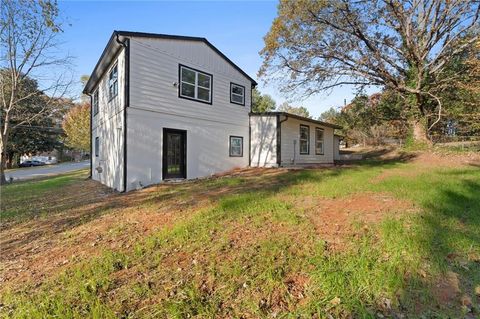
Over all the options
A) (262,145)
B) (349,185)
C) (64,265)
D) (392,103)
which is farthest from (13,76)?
(392,103)

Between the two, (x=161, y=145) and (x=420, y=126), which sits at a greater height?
(x=420, y=126)

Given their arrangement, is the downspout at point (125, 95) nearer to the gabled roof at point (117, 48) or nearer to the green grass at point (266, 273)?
the gabled roof at point (117, 48)

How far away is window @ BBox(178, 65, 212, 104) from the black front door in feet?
5.00

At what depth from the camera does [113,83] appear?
34.9ft

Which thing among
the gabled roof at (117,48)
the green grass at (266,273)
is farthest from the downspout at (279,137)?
the green grass at (266,273)

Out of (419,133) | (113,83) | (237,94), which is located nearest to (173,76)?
(113,83)

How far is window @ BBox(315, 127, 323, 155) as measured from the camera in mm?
16750

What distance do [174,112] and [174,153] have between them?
151cm

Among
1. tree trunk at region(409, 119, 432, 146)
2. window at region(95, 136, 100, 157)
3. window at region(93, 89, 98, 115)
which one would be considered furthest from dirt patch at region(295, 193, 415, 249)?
tree trunk at region(409, 119, 432, 146)

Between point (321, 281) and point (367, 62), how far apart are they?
16464 millimetres

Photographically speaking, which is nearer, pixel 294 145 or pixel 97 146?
pixel 97 146

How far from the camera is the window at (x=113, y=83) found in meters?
10.2

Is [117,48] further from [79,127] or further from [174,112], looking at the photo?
[79,127]

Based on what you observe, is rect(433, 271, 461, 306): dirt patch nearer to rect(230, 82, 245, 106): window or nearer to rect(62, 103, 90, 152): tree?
rect(230, 82, 245, 106): window
